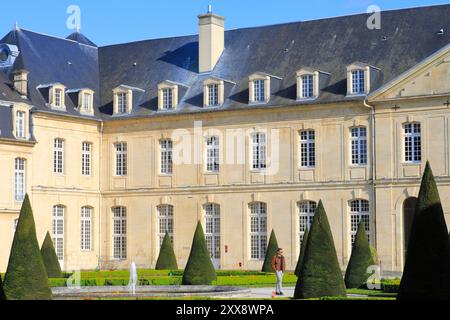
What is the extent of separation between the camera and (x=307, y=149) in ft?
130

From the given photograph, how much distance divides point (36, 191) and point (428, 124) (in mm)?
13627

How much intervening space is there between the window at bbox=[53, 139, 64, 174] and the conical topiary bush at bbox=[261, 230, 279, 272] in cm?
847

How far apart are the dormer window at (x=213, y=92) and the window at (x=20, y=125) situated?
21.1ft

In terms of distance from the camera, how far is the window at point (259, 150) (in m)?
40.4

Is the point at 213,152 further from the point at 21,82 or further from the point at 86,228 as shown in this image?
the point at 21,82

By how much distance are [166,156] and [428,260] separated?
23.7 m

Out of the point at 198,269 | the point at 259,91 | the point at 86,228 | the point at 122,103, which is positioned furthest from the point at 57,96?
the point at 198,269

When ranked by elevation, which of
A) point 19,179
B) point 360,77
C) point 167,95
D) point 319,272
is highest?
point 360,77

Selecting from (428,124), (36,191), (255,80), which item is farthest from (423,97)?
(36,191)

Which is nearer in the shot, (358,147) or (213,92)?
(358,147)

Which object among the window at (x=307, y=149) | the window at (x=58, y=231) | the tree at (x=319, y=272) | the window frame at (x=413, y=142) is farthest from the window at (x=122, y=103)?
the tree at (x=319, y=272)

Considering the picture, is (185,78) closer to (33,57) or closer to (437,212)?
(33,57)

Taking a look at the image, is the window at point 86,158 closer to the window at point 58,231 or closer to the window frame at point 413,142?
the window at point 58,231

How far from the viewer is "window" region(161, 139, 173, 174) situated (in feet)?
139
